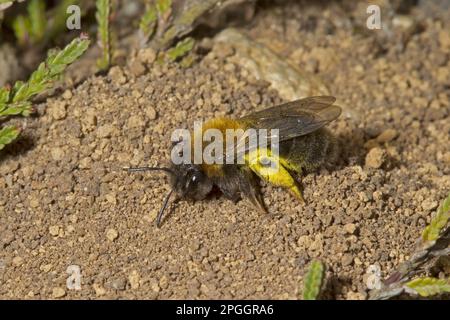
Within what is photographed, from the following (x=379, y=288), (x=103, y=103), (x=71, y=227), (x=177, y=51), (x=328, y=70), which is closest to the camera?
(x=379, y=288)

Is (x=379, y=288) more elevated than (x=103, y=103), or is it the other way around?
(x=103, y=103)

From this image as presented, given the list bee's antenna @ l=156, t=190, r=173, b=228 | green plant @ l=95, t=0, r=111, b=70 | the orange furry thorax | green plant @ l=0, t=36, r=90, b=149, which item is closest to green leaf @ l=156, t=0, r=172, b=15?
green plant @ l=95, t=0, r=111, b=70

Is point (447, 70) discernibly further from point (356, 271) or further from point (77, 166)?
point (77, 166)

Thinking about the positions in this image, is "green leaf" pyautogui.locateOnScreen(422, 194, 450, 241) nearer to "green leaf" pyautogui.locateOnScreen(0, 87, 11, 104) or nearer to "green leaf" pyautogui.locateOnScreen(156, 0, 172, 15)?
"green leaf" pyautogui.locateOnScreen(156, 0, 172, 15)

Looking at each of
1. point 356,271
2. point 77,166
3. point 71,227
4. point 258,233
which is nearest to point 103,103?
point 77,166

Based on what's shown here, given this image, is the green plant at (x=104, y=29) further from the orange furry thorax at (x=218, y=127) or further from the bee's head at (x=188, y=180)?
the bee's head at (x=188, y=180)
